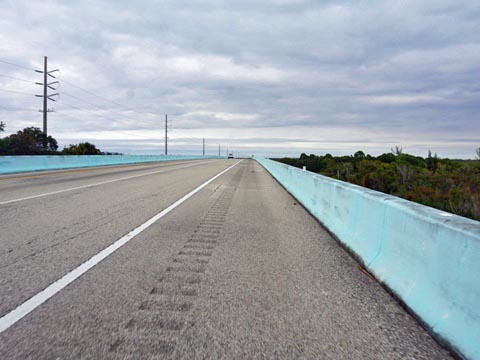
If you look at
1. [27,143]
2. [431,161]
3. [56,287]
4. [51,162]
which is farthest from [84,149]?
[56,287]

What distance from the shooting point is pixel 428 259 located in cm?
343

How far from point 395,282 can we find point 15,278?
4.33m

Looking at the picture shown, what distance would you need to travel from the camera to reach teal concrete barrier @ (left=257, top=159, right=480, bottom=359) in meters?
2.79

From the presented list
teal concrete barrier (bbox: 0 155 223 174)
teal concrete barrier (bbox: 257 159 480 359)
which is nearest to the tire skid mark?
teal concrete barrier (bbox: 257 159 480 359)

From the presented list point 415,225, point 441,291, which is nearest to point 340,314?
point 441,291

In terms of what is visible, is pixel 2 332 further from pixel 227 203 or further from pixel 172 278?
pixel 227 203

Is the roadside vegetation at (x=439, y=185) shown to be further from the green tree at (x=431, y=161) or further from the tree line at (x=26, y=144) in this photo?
the tree line at (x=26, y=144)

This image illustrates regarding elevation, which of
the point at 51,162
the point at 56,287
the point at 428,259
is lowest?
the point at 56,287

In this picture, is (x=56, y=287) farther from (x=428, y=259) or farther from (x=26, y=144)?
(x=26, y=144)

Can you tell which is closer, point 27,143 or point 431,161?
point 431,161

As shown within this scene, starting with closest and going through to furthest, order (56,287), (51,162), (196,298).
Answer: (196,298)
(56,287)
(51,162)

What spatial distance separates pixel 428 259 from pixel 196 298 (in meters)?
2.31

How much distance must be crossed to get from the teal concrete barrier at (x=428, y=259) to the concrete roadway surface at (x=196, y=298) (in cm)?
19

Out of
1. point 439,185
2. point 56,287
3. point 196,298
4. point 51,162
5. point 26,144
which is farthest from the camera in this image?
point 26,144
